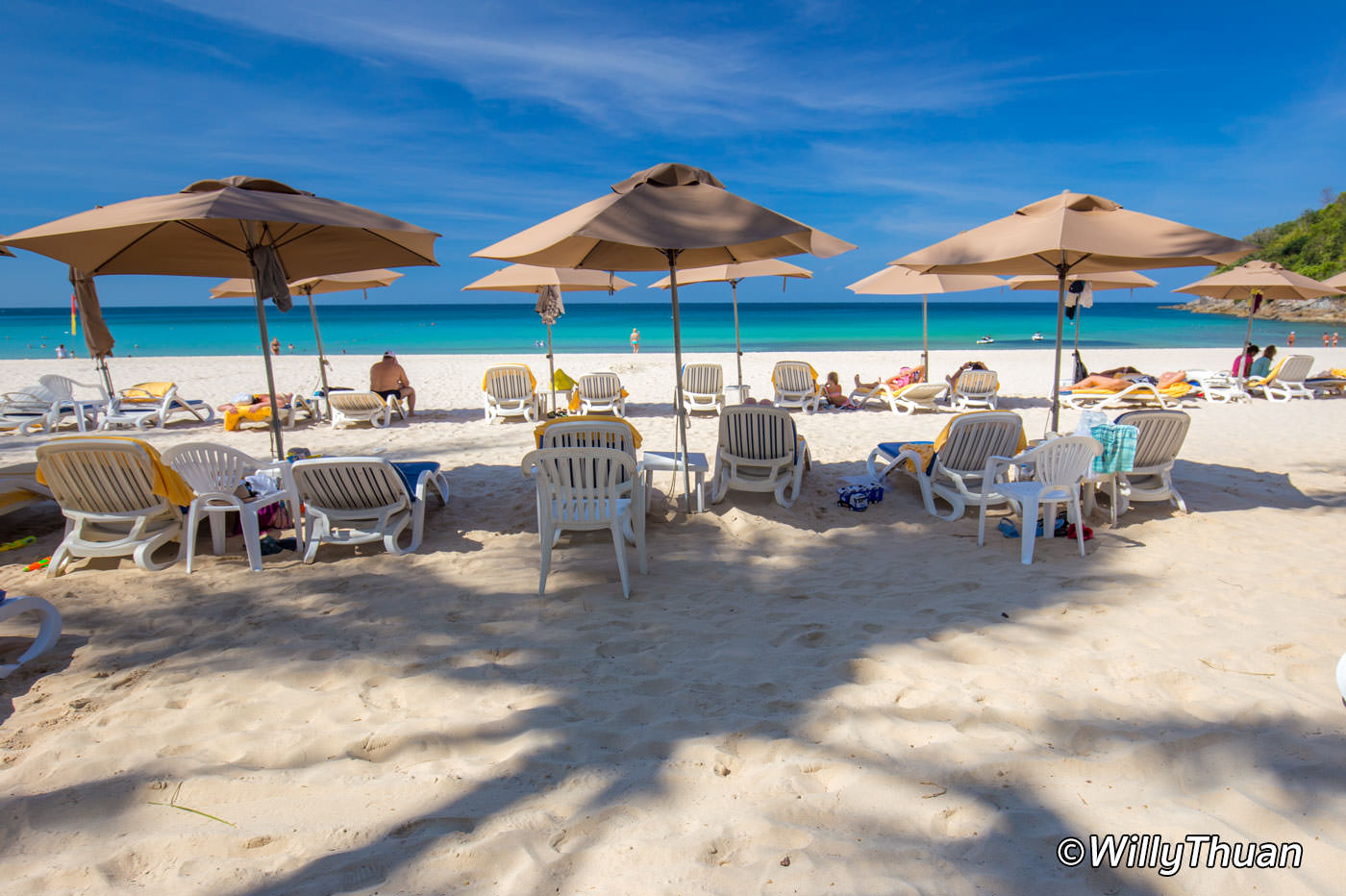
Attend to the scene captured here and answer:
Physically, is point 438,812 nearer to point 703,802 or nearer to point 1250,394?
point 703,802

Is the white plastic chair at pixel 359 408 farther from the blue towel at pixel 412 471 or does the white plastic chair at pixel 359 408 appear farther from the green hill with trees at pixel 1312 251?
the green hill with trees at pixel 1312 251

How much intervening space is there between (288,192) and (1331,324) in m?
52.9

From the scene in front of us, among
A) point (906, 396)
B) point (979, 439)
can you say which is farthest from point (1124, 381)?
point (979, 439)

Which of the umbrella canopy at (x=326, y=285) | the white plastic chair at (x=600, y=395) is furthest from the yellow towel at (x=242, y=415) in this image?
the white plastic chair at (x=600, y=395)

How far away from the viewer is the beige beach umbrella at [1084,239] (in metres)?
4.38

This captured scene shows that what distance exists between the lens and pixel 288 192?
457cm

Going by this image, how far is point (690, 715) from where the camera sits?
8.14ft

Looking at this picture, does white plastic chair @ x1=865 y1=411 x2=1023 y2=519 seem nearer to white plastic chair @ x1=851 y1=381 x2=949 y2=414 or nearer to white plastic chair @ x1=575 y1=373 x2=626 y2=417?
white plastic chair @ x1=851 y1=381 x2=949 y2=414

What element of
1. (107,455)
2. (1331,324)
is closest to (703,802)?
(107,455)

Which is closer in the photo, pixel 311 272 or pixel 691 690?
pixel 691 690

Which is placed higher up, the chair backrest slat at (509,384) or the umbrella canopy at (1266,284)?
the umbrella canopy at (1266,284)

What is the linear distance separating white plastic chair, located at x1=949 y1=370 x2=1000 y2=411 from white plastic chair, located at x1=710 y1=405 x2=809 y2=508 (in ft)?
21.1

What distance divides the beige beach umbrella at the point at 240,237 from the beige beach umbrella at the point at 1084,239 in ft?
13.4

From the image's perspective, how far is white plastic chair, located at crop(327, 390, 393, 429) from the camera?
30.2 ft
